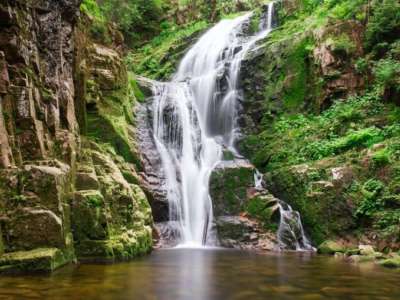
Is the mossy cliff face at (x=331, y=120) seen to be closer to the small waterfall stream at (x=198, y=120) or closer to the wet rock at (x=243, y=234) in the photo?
the small waterfall stream at (x=198, y=120)

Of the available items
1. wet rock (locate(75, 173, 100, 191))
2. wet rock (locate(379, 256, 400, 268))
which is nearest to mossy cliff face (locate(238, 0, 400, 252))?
wet rock (locate(379, 256, 400, 268))

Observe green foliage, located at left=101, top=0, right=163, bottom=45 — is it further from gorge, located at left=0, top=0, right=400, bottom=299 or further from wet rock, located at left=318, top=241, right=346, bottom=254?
wet rock, located at left=318, top=241, right=346, bottom=254

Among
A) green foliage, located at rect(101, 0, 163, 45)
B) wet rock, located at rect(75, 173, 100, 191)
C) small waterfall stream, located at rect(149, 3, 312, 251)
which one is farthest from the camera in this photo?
green foliage, located at rect(101, 0, 163, 45)

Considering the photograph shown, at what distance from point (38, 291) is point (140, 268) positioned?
3038 millimetres

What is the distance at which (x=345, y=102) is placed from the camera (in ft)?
63.2

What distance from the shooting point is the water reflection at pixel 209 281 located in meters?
7.46

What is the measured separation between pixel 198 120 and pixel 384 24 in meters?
8.49

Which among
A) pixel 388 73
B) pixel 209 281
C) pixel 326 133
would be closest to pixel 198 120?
pixel 326 133

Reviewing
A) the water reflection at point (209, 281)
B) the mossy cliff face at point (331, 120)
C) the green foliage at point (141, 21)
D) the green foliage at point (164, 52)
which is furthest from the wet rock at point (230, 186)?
the green foliage at point (141, 21)

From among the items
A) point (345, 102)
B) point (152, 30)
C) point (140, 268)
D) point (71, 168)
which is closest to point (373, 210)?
point (345, 102)

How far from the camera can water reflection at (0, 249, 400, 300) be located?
294 inches

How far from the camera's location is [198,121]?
21000 mm

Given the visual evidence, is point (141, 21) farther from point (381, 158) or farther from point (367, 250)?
point (367, 250)

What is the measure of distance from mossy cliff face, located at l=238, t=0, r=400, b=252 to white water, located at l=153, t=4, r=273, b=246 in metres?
1.01
